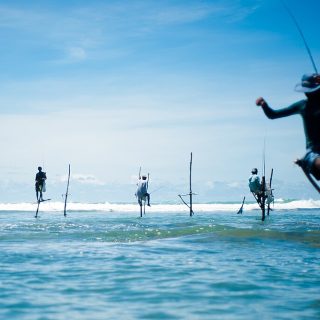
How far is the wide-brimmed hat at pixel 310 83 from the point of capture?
5.87 metres

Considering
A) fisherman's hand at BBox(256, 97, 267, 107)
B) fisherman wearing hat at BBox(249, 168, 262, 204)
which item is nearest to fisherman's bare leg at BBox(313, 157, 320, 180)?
fisherman's hand at BBox(256, 97, 267, 107)

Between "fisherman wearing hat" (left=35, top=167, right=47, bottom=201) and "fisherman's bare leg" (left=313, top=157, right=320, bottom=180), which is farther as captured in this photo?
"fisherman wearing hat" (left=35, top=167, right=47, bottom=201)

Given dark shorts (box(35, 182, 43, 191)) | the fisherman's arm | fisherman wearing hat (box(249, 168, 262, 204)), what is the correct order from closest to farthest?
the fisherman's arm
fisherman wearing hat (box(249, 168, 262, 204))
dark shorts (box(35, 182, 43, 191))

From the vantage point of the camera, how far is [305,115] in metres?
5.97

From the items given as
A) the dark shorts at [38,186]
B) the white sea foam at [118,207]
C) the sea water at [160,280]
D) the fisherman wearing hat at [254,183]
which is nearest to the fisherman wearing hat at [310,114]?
the sea water at [160,280]

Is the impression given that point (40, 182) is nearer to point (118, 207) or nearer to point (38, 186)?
point (38, 186)

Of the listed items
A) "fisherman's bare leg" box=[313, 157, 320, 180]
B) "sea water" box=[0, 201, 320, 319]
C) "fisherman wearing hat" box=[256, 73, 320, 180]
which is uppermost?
"fisherman wearing hat" box=[256, 73, 320, 180]

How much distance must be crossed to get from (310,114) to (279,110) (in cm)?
39

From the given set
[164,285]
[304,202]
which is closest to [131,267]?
[164,285]

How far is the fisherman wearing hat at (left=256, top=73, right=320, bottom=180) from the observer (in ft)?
19.3

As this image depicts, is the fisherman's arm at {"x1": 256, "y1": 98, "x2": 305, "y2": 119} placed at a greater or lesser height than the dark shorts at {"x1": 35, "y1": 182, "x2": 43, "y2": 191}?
greater

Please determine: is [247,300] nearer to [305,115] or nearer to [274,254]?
[305,115]

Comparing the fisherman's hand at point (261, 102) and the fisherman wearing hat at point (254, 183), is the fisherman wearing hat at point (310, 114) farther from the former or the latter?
the fisherman wearing hat at point (254, 183)

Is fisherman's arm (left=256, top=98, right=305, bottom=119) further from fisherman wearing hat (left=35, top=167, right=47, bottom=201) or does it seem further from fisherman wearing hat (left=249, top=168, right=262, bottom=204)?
fisherman wearing hat (left=35, top=167, right=47, bottom=201)
